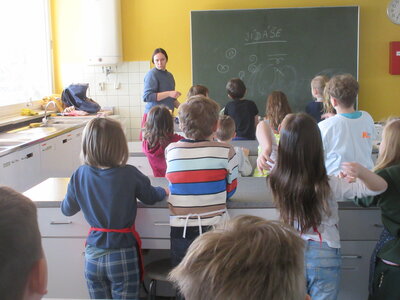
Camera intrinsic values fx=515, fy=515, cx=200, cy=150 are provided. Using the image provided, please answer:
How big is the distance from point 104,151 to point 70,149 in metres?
3.45

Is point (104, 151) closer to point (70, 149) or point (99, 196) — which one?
point (99, 196)

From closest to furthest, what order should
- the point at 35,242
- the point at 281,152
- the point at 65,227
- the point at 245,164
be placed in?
the point at 35,242 < the point at 281,152 < the point at 65,227 < the point at 245,164

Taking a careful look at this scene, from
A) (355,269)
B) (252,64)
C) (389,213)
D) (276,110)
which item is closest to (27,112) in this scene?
(252,64)

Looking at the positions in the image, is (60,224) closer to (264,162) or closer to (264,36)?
(264,162)

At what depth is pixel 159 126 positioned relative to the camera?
9.78ft

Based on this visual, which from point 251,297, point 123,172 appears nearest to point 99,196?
point 123,172

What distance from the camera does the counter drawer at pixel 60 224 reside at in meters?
2.55

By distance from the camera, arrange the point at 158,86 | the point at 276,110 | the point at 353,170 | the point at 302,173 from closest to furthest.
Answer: the point at 353,170, the point at 302,173, the point at 276,110, the point at 158,86

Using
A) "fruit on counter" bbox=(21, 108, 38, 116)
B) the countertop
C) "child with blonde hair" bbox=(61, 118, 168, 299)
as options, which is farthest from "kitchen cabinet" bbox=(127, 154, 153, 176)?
"fruit on counter" bbox=(21, 108, 38, 116)

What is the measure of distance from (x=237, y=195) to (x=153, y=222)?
44 cm

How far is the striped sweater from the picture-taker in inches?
89.8

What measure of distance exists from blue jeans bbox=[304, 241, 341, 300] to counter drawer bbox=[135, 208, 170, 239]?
2.36 feet

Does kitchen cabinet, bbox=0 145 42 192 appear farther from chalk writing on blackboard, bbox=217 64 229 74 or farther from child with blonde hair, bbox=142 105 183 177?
chalk writing on blackboard, bbox=217 64 229 74

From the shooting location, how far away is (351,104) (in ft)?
9.50
